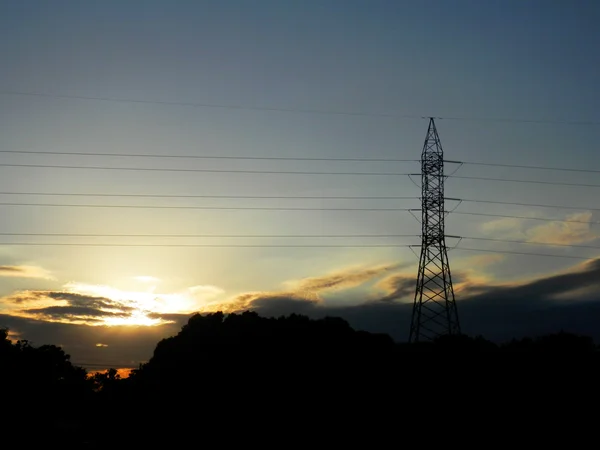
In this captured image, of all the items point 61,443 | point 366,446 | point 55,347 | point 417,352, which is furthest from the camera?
point 55,347

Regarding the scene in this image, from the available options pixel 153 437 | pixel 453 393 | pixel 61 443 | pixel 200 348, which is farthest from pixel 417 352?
pixel 61 443

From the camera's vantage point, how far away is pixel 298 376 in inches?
2530

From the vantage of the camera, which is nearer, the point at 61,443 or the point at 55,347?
the point at 61,443

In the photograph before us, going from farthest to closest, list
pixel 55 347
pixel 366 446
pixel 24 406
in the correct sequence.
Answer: pixel 55 347 → pixel 24 406 → pixel 366 446

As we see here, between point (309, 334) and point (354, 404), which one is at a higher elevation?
point (309, 334)

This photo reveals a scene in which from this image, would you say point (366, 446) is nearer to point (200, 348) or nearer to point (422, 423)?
point (422, 423)

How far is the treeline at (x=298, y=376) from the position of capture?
6128 cm

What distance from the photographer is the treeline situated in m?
61.3

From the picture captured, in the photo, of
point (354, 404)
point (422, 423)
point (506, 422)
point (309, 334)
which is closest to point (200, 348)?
point (309, 334)

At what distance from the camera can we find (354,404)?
198 feet

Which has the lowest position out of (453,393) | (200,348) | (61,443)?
(61,443)

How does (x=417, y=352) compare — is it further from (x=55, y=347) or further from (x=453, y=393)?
(x=55, y=347)

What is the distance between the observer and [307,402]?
61.2 meters

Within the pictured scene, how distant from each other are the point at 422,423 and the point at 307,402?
9573 mm
